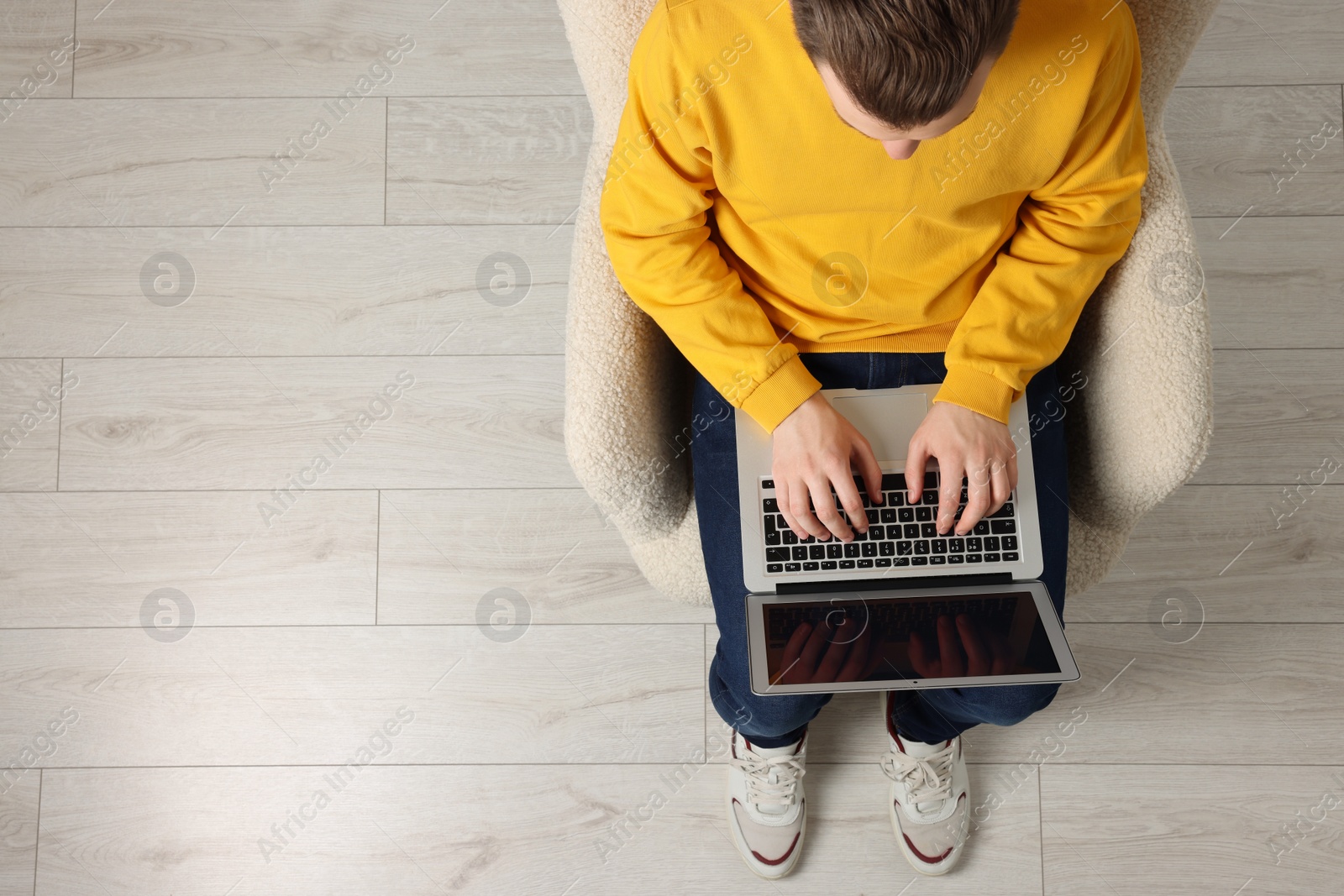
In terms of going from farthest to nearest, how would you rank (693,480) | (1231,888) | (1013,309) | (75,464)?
(75,464) < (1231,888) < (693,480) < (1013,309)

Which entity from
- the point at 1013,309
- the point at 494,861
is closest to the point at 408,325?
the point at 494,861

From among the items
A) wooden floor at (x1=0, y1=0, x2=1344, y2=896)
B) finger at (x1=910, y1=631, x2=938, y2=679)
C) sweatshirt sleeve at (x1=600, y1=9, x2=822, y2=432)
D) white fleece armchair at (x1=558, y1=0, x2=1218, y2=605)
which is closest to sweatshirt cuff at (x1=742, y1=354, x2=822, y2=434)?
sweatshirt sleeve at (x1=600, y1=9, x2=822, y2=432)

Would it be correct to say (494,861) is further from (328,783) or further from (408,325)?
(408,325)

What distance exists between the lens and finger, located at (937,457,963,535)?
2.78ft

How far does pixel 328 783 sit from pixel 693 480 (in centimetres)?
69

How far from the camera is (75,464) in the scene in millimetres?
1339

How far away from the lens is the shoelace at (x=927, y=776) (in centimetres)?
118

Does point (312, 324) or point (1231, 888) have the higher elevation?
point (312, 324)

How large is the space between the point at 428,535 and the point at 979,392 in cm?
79

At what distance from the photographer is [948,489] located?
2.78 feet

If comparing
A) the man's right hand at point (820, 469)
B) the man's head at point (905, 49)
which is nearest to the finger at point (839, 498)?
the man's right hand at point (820, 469)

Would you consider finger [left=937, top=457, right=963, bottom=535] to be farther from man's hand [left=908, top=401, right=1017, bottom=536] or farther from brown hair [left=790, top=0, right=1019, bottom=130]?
brown hair [left=790, top=0, right=1019, bottom=130]

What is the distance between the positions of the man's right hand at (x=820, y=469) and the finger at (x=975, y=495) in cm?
8

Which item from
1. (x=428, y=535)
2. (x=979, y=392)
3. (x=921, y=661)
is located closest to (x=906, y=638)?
(x=921, y=661)
